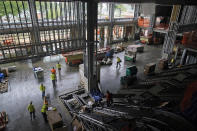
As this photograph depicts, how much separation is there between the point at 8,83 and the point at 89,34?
9.94m

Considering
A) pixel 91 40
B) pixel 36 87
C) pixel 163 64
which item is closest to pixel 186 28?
pixel 163 64

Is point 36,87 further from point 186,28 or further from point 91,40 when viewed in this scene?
point 186,28

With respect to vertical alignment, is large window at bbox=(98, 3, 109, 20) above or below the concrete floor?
above

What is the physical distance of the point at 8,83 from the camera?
1471 centimetres

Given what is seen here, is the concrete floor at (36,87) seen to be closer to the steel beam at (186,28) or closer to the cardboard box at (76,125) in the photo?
the cardboard box at (76,125)

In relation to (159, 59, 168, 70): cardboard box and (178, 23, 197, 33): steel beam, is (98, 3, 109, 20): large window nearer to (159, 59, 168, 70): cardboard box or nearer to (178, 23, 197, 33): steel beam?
(178, 23, 197, 33): steel beam

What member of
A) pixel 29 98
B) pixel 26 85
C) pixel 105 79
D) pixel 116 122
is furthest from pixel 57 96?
pixel 116 122

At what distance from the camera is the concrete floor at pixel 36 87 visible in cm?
1010

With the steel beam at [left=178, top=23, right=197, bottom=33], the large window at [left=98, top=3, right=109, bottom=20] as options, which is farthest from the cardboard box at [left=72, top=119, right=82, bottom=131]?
the large window at [left=98, top=3, right=109, bottom=20]

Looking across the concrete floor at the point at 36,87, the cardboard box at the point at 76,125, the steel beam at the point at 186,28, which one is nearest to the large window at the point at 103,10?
the concrete floor at the point at 36,87

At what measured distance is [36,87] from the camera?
14117 millimetres

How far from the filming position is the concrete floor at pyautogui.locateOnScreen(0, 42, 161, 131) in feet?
33.1

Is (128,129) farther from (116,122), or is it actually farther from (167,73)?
(167,73)

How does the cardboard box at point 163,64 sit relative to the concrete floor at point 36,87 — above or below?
above
